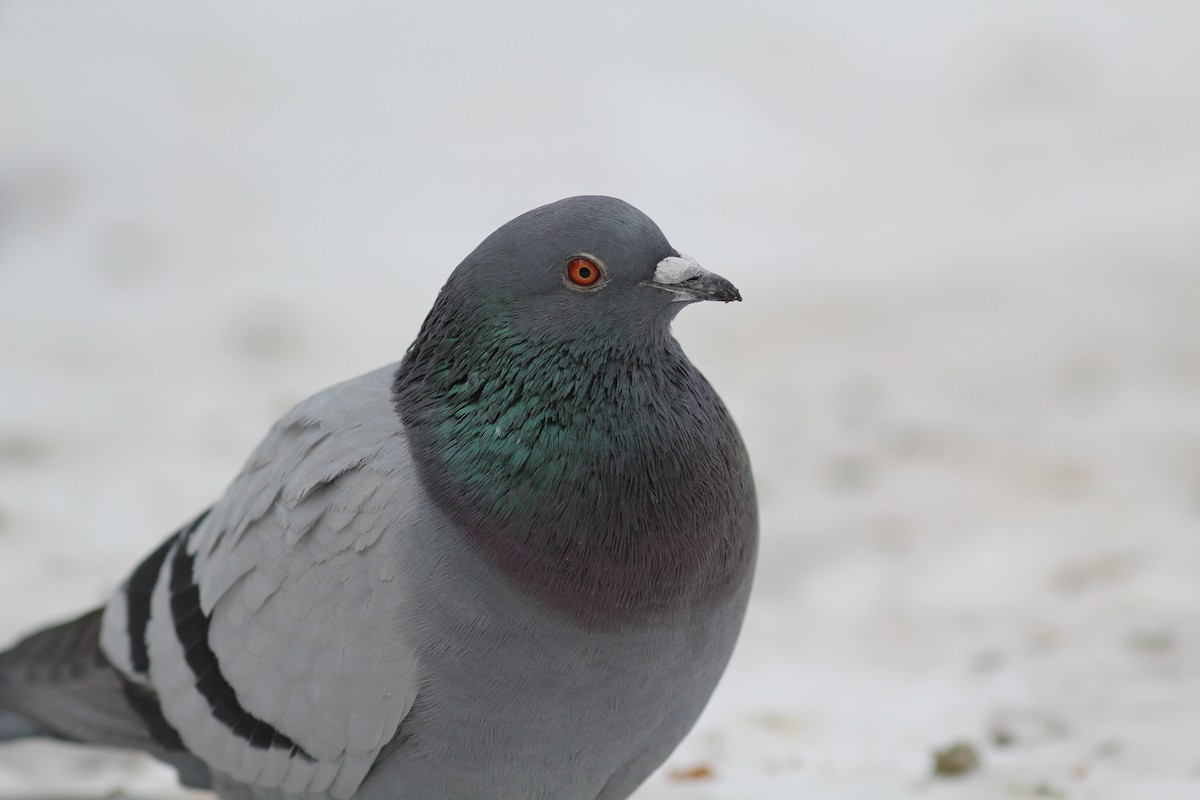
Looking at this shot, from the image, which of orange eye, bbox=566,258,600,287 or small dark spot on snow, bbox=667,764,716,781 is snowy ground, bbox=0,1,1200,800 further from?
orange eye, bbox=566,258,600,287

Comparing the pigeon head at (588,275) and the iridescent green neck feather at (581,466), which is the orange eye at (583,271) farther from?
the iridescent green neck feather at (581,466)

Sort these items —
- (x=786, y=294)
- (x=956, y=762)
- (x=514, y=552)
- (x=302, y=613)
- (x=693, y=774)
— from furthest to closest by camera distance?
1. (x=786, y=294)
2. (x=693, y=774)
3. (x=956, y=762)
4. (x=302, y=613)
5. (x=514, y=552)

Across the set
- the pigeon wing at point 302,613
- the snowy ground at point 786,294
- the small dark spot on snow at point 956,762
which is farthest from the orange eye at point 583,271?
the small dark spot on snow at point 956,762

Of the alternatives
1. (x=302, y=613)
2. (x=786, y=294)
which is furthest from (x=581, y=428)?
(x=786, y=294)

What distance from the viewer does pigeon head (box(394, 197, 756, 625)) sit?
10.8ft

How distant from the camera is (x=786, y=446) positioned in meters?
7.01

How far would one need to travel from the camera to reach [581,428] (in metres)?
3.36

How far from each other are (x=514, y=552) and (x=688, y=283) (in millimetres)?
770

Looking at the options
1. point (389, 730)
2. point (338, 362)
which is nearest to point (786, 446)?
point (338, 362)

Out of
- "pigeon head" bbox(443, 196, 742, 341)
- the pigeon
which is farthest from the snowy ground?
"pigeon head" bbox(443, 196, 742, 341)

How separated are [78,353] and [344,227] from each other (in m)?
1.91

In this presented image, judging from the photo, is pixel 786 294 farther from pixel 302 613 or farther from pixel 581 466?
pixel 302 613

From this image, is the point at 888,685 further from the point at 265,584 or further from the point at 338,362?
the point at 338,362

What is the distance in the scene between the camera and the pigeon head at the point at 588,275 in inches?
130
